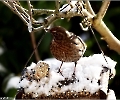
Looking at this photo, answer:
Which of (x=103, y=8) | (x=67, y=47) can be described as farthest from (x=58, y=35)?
(x=103, y=8)

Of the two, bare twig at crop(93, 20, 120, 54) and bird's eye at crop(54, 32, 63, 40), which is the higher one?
bare twig at crop(93, 20, 120, 54)

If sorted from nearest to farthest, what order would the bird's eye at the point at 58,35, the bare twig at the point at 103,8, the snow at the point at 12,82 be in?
1. the bird's eye at the point at 58,35
2. the bare twig at the point at 103,8
3. the snow at the point at 12,82

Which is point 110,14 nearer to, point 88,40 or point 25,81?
point 88,40

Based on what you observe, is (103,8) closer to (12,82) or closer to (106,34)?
(106,34)

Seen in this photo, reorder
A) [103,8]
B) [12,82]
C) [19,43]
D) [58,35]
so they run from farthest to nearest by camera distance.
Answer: [19,43], [12,82], [103,8], [58,35]

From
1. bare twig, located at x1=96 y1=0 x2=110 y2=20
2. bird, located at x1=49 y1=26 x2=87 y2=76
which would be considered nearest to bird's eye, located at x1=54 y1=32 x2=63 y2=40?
bird, located at x1=49 y1=26 x2=87 y2=76

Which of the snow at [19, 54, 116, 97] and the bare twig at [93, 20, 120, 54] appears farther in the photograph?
the bare twig at [93, 20, 120, 54]

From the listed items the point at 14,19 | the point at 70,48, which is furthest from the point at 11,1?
the point at 14,19

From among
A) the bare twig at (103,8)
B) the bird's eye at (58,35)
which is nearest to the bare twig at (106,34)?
the bare twig at (103,8)

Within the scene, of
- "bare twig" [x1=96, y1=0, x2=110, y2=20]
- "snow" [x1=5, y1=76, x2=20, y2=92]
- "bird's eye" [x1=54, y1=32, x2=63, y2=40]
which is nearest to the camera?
"bird's eye" [x1=54, y1=32, x2=63, y2=40]

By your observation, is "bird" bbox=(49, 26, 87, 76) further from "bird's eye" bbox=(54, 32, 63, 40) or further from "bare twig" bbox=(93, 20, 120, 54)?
"bare twig" bbox=(93, 20, 120, 54)

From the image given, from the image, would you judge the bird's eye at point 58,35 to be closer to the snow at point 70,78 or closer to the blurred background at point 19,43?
the snow at point 70,78
